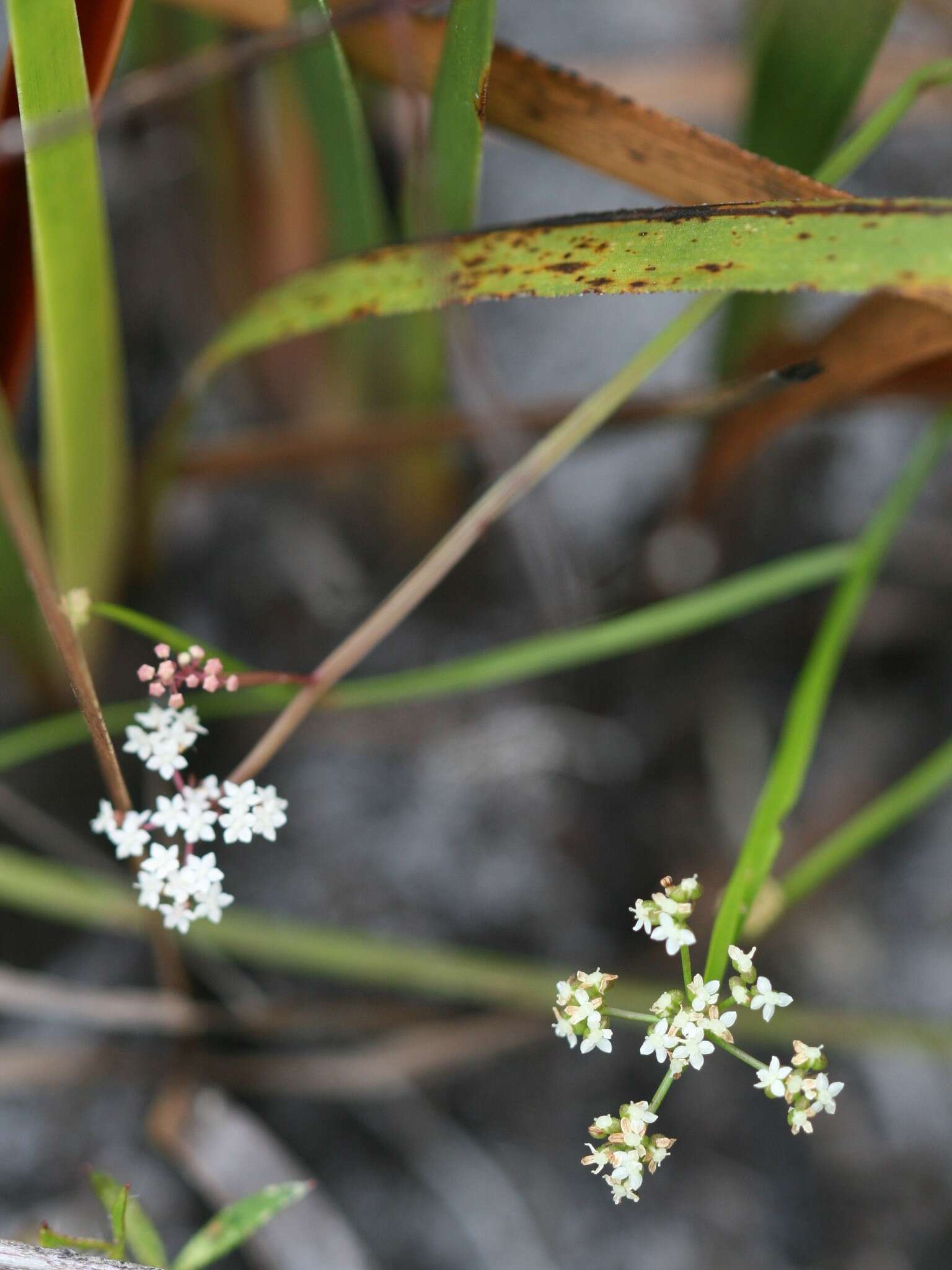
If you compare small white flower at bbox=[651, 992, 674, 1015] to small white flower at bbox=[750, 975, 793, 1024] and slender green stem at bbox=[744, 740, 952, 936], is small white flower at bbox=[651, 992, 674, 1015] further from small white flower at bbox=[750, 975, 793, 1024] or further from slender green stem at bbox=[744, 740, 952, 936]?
slender green stem at bbox=[744, 740, 952, 936]

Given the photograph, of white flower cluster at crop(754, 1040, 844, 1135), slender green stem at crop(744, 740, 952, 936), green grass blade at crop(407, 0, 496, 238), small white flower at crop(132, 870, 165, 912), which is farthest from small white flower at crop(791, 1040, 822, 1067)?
green grass blade at crop(407, 0, 496, 238)

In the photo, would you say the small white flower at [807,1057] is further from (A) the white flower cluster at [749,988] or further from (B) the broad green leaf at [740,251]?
(B) the broad green leaf at [740,251]

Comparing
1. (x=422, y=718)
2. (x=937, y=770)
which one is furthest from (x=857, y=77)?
(x=422, y=718)

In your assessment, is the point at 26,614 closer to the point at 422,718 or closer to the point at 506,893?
the point at 422,718

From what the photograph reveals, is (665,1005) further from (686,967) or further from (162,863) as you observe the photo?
(162,863)

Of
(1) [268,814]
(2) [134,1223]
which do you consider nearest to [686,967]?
(1) [268,814]

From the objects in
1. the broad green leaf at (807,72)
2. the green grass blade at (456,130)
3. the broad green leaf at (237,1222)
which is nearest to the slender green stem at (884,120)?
the broad green leaf at (807,72)
